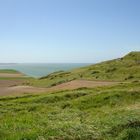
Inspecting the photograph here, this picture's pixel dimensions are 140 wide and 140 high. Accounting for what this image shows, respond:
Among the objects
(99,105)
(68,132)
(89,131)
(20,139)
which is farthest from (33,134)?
(99,105)

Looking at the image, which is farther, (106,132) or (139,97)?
(139,97)

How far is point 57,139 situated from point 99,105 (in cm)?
1268

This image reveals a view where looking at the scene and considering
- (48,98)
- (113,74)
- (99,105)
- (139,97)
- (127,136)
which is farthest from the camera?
(113,74)

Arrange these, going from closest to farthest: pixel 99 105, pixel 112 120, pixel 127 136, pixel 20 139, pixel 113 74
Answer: pixel 20 139
pixel 127 136
pixel 112 120
pixel 99 105
pixel 113 74

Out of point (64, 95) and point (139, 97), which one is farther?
point (64, 95)

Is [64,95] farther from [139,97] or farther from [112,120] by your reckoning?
[112,120]

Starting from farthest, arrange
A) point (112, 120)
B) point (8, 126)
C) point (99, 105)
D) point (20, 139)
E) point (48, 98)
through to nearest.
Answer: point (48, 98) → point (99, 105) → point (112, 120) → point (8, 126) → point (20, 139)

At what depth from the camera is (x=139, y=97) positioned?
26.3m

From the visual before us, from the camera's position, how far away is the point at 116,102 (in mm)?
25219

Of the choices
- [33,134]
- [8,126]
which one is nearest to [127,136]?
[33,134]

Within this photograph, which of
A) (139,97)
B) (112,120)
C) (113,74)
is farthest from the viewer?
(113,74)

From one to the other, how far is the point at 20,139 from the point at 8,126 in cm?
237

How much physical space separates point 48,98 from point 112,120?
Answer: 13.8m

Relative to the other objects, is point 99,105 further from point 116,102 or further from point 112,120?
point 112,120
